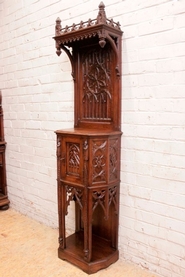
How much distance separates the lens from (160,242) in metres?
1.77

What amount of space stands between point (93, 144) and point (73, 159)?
21 cm

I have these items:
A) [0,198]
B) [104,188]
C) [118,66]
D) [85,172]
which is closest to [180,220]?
[104,188]

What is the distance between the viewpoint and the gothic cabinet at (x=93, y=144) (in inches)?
66.9

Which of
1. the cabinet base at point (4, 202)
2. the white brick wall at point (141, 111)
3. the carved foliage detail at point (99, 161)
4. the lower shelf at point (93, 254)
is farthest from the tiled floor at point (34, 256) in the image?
the carved foliage detail at point (99, 161)

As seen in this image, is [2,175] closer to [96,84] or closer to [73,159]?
[73,159]

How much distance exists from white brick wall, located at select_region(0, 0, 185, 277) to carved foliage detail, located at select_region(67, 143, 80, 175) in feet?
1.23

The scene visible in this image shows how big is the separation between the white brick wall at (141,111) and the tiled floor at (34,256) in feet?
0.47

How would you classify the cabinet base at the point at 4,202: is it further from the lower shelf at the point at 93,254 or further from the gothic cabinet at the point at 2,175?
the lower shelf at the point at 93,254

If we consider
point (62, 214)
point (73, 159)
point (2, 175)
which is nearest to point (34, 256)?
point (62, 214)

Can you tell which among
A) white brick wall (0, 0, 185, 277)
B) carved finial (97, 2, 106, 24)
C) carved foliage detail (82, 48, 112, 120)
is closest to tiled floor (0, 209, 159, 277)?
white brick wall (0, 0, 185, 277)

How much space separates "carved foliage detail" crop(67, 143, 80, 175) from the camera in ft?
5.73

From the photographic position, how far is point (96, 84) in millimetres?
1967

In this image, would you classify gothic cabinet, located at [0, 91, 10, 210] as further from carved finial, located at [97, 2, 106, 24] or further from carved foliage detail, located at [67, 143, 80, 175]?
carved finial, located at [97, 2, 106, 24]

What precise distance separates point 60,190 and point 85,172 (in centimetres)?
33
